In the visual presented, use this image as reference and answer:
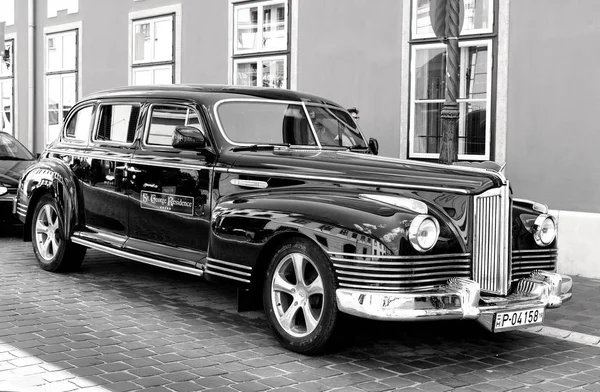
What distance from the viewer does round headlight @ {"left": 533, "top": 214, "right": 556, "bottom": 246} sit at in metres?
5.84

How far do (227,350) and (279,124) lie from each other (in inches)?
85.8

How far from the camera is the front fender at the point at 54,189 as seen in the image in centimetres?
799

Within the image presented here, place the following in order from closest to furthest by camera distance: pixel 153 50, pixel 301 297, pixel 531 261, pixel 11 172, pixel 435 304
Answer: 1. pixel 435 304
2. pixel 301 297
3. pixel 531 261
4. pixel 11 172
5. pixel 153 50

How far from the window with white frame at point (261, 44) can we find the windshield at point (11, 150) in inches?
137

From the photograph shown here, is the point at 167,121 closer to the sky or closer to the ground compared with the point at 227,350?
closer to the sky

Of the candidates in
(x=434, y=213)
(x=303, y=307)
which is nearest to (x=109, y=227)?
(x=303, y=307)

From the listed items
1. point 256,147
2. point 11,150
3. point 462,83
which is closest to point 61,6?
point 11,150

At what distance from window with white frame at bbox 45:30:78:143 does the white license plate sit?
1368cm

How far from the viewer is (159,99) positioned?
7289mm

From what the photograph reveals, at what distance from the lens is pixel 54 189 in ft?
26.9

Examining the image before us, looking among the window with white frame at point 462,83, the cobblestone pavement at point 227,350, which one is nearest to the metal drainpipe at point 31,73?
the window with white frame at point 462,83

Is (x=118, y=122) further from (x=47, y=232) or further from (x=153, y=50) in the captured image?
(x=153, y=50)

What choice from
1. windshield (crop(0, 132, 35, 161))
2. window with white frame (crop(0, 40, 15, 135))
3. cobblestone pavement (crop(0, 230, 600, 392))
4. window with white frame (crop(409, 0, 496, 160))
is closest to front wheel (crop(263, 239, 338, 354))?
cobblestone pavement (crop(0, 230, 600, 392))

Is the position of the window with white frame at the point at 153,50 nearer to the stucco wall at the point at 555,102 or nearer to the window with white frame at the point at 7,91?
the window with white frame at the point at 7,91
